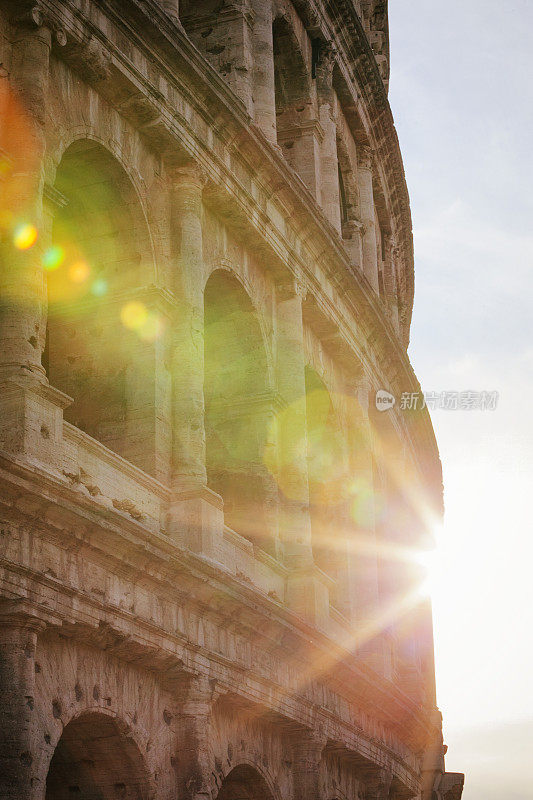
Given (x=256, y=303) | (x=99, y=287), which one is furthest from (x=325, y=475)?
(x=99, y=287)

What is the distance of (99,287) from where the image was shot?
13.5 metres

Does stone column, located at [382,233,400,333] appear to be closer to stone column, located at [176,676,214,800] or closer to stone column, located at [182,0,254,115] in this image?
stone column, located at [182,0,254,115]

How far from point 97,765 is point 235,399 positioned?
5.93 meters

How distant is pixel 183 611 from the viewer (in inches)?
467

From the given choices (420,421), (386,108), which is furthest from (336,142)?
(420,421)

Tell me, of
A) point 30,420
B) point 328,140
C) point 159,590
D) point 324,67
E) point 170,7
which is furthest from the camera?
point 324,67

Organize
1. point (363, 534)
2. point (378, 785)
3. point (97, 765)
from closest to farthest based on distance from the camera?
point (97, 765)
point (378, 785)
point (363, 534)

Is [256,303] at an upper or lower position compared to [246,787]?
upper

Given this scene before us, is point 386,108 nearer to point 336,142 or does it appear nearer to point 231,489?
point 336,142

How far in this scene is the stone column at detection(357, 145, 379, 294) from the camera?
23.3 meters

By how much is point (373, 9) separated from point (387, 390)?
1031 cm

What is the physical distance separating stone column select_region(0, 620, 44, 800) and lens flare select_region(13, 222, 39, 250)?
312 centimetres

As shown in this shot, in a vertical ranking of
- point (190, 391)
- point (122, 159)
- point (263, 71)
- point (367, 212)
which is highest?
→ point (367, 212)

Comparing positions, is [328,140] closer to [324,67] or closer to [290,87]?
[290,87]
